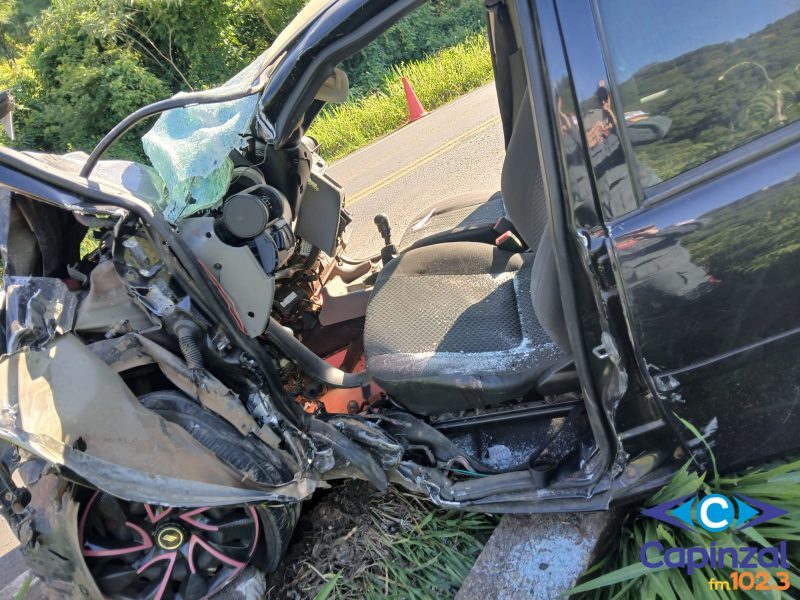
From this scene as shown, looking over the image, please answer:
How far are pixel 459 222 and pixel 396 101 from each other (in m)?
7.80

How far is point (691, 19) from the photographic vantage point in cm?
148

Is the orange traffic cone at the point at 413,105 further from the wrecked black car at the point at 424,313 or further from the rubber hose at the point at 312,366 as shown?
the rubber hose at the point at 312,366

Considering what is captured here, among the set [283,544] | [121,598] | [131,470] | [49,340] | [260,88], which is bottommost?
[283,544]

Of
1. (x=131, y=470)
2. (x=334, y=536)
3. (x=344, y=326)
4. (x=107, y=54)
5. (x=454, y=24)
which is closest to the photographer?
(x=131, y=470)

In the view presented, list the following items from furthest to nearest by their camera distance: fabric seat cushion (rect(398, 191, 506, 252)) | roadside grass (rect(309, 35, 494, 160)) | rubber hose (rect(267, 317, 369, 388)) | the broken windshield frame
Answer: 1. roadside grass (rect(309, 35, 494, 160))
2. fabric seat cushion (rect(398, 191, 506, 252))
3. rubber hose (rect(267, 317, 369, 388))
4. the broken windshield frame

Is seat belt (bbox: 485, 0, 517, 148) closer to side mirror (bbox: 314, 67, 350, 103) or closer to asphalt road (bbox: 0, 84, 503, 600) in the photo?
side mirror (bbox: 314, 67, 350, 103)

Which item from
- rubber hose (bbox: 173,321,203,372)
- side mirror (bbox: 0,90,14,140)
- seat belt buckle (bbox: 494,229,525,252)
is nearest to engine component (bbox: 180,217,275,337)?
rubber hose (bbox: 173,321,203,372)

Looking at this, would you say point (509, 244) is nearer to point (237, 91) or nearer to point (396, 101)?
point (237, 91)

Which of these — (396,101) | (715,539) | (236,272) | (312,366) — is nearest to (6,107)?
(236,272)

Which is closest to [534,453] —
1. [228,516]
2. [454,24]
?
[228,516]

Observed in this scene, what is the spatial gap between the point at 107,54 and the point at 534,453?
13872mm

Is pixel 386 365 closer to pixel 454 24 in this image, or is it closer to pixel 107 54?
pixel 107 54

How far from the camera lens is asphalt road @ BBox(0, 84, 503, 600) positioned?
6211mm

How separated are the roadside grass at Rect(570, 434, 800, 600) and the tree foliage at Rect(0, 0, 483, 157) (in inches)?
471
